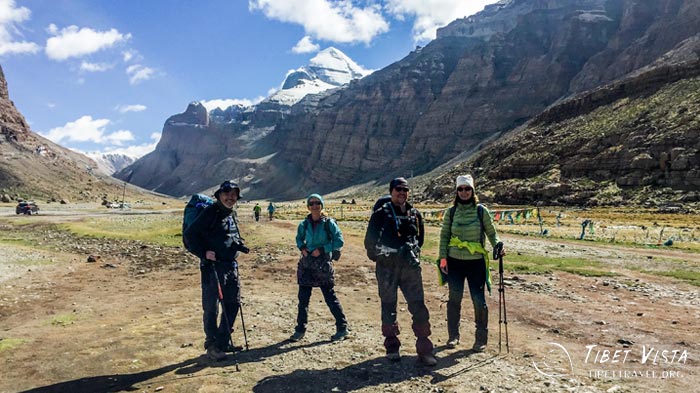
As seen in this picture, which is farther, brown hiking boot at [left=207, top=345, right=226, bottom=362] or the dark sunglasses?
the dark sunglasses

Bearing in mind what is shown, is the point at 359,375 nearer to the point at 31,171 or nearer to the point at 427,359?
the point at 427,359

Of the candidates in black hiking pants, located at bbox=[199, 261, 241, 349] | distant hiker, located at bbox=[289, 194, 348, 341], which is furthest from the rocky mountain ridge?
black hiking pants, located at bbox=[199, 261, 241, 349]

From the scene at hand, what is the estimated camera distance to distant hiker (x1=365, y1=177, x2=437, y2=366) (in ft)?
22.2

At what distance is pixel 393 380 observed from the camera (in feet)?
19.8

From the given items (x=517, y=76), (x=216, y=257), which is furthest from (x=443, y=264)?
(x=517, y=76)

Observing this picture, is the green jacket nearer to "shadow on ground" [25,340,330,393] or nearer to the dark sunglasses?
"shadow on ground" [25,340,330,393]

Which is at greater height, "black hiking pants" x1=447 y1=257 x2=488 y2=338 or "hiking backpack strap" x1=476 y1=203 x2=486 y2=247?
"hiking backpack strap" x1=476 y1=203 x2=486 y2=247

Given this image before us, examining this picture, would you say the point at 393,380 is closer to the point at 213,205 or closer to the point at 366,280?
the point at 213,205

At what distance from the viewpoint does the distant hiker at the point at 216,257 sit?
6945mm

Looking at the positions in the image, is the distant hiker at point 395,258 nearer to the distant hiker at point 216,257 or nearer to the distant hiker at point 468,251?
the distant hiker at point 468,251

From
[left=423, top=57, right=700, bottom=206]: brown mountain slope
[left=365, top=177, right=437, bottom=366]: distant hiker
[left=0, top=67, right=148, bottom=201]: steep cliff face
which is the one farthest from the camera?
[left=0, top=67, right=148, bottom=201]: steep cliff face

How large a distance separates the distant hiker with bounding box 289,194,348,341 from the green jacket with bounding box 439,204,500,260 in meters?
1.96

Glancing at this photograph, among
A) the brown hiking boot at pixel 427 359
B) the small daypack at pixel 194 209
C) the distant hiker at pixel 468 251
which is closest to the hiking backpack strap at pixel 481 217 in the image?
the distant hiker at pixel 468 251

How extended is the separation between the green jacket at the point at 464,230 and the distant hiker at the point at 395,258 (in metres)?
0.68
